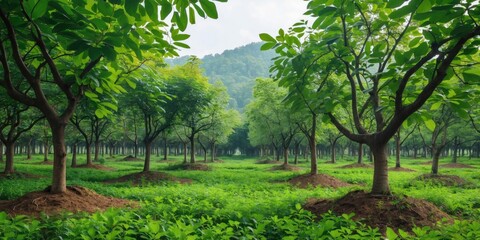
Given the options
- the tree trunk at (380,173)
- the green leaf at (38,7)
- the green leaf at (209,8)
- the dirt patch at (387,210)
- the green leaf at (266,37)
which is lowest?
the dirt patch at (387,210)

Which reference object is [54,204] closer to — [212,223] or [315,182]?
[212,223]

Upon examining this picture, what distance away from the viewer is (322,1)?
14.8 feet

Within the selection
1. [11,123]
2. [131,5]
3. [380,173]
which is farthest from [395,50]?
[11,123]

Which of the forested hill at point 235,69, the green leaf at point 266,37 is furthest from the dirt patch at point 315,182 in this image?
the forested hill at point 235,69

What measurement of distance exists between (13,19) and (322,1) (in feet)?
13.4

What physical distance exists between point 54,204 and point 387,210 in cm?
628

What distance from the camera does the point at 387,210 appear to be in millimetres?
6035

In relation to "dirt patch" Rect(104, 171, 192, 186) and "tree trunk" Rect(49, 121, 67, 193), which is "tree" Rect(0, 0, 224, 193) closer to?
"tree trunk" Rect(49, 121, 67, 193)

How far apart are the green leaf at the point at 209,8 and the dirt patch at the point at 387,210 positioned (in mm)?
4338

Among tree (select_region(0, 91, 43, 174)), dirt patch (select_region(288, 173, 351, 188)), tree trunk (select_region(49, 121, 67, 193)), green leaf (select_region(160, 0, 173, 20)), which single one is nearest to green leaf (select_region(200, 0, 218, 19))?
green leaf (select_region(160, 0, 173, 20))

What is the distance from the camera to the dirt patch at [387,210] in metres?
5.72

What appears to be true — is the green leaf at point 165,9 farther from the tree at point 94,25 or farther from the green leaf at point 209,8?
the green leaf at point 209,8

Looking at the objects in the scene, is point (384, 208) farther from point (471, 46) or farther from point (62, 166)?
point (62, 166)

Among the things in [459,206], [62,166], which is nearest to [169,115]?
[62,166]
